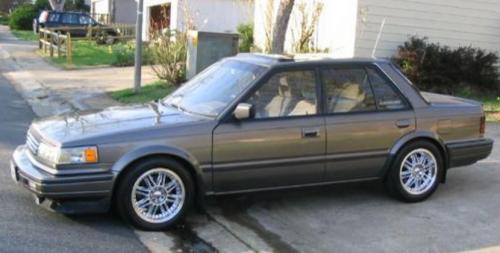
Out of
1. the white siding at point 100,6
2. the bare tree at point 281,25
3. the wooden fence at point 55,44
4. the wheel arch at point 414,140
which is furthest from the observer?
the white siding at point 100,6

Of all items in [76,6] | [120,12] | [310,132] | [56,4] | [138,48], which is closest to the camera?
[310,132]

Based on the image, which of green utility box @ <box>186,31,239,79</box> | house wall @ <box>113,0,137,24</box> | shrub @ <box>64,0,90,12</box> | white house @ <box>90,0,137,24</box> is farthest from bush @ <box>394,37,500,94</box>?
shrub @ <box>64,0,90,12</box>

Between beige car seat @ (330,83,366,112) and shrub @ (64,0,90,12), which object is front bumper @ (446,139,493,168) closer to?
beige car seat @ (330,83,366,112)

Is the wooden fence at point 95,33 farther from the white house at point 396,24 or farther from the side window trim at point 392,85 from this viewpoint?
the side window trim at point 392,85

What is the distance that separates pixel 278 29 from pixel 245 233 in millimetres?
8027

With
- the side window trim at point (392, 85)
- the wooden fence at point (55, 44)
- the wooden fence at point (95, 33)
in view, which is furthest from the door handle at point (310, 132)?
the wooden fence at point (95, 33)

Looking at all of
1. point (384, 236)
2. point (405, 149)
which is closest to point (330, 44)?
point (405, 149)

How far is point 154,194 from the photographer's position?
5766 mm

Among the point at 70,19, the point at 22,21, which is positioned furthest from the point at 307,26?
the point at 22,21

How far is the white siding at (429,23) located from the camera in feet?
50.3

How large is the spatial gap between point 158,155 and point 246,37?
1563 centimetres

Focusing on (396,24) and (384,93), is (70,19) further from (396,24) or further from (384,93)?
(384,93)

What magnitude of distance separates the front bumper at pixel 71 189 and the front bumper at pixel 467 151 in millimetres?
3425

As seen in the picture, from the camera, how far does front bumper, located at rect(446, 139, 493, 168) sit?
695 centimetres
